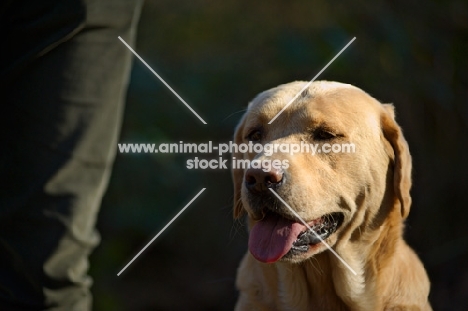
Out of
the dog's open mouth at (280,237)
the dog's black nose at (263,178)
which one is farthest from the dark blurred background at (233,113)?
the dog's black nose at (263,178)

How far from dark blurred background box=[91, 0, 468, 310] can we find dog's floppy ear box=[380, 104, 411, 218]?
159cm

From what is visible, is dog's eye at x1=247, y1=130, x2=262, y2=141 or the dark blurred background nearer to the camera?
dog's eye at x1=247, y1=130, x2=262, y2=141

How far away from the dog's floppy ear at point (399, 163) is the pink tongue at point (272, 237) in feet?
1.65

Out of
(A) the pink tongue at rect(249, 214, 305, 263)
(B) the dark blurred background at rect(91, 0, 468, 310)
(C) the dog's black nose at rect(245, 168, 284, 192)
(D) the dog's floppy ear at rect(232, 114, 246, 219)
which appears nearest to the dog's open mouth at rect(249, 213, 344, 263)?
(A) the pink tongue at rect(249, 214, 305, 263)

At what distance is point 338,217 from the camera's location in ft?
10.7

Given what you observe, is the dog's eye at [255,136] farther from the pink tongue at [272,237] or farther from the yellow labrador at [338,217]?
the pink tongue at [272,237]

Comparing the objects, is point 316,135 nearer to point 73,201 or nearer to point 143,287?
point 73,201

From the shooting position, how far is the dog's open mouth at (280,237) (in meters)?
3.11

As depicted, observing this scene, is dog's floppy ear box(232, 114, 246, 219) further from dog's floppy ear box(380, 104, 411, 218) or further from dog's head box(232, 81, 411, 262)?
dog's floppy ear box(380, 104, 411, 218)

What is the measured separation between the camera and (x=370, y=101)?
3.49 meters

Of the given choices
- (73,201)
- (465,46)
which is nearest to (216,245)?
(465,46)

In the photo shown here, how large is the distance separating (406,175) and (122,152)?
2.60 meters

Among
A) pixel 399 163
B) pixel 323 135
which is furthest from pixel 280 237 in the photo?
pixel 399 163

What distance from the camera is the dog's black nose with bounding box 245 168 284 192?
299cm
